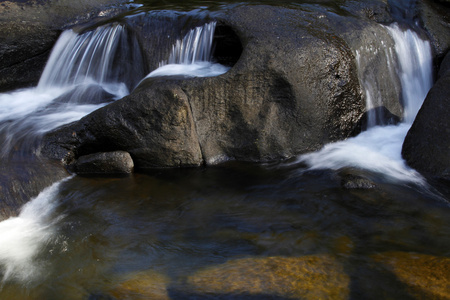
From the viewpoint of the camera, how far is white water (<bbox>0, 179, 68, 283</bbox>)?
3953 mm

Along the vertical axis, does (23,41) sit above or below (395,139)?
above

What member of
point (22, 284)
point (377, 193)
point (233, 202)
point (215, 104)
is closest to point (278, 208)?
point (233, 202)

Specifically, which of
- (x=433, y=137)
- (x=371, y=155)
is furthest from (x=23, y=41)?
(x=433, y=137)

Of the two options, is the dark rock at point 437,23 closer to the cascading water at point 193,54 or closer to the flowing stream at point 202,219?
the flowing stream at point 202,219

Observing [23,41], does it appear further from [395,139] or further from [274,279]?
[274,279]

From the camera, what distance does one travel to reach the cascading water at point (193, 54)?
7137 millimetres

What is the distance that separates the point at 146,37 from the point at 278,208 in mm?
4446

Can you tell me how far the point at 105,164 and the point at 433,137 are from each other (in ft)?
14.7

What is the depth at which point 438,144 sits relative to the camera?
223 inches

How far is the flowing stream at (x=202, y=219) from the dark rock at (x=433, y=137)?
200 millimetres

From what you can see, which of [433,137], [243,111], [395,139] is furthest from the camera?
[395,139]

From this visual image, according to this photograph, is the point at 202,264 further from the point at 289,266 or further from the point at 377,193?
the point at 377,193

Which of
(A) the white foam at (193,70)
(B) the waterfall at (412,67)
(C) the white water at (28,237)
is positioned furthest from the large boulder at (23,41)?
(B) the waterfall at (412,67)

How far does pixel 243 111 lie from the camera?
6250 millimetres
